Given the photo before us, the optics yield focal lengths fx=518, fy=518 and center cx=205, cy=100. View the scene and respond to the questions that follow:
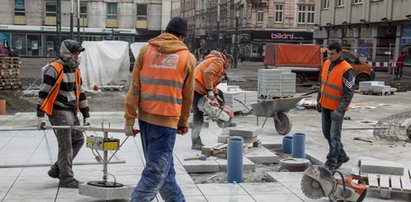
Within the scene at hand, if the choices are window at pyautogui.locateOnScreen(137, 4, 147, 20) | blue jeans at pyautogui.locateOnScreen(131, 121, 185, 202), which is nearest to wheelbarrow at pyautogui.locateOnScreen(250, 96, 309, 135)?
blue jeans at pyautogui.locateOnScreen(131, 121, 185, 202)

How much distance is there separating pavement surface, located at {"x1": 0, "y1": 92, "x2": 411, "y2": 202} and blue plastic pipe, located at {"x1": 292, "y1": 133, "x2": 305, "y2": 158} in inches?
13.9

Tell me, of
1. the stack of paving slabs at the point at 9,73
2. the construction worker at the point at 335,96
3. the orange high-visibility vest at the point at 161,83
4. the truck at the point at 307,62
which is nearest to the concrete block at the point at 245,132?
the construction worker at the point at 335,96

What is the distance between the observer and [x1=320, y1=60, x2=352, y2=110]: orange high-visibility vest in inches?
305

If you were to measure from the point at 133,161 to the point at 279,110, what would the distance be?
421 cm

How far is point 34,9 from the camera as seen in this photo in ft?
207

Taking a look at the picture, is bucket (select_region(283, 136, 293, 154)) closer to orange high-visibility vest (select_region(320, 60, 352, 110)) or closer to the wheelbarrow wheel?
the wheelbarrow wheel

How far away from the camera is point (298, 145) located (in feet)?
28.8

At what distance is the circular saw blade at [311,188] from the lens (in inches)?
245

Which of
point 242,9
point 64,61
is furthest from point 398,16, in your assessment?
point 64,61

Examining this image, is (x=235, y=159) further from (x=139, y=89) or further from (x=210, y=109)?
(x=139, y=89)

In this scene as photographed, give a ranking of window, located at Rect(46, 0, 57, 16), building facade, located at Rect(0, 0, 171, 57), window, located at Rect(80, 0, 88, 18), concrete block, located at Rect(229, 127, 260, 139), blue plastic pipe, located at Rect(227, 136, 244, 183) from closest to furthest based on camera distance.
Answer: blue plastic pipe, located at Rect(227, 136, 244, 183), concrete block, located at Rect(229, 127, 260, 139), building facade, located at Rect(0, 0, 171, 57), window, located at Rect(46, 0, 57, 16), window, located at Rect(80, 0, 88, 18)

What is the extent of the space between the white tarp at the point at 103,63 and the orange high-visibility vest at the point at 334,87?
17112 mm

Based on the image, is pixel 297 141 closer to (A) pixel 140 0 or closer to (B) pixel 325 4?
(B) pixel 325 4

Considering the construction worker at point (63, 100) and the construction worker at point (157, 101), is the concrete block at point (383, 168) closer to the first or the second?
the construction worker at point (157, 101)
